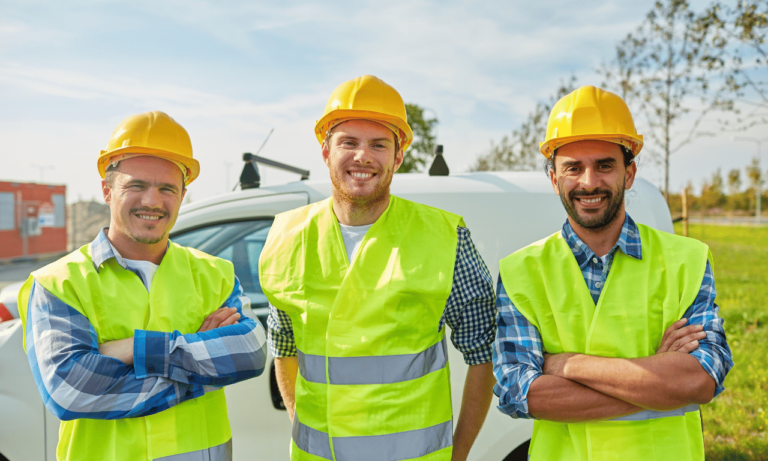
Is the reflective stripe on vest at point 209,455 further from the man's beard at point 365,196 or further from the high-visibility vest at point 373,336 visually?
the man's beard at point 365,196

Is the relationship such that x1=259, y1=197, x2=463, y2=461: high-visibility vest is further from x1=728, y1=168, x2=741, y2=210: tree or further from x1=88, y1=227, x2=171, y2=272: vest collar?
x1=728, y1=168, x2=741, y2=210: tree

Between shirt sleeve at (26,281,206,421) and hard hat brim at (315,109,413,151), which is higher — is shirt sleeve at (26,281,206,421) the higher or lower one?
the lower one

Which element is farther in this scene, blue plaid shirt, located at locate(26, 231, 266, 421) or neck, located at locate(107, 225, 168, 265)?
neck, located at locate(107, 225, 168, 265)

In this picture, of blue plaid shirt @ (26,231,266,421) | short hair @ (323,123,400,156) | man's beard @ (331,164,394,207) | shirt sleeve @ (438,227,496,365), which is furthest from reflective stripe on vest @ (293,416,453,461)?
short hair @ (323,123,400,156)

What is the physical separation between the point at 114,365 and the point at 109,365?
1cm

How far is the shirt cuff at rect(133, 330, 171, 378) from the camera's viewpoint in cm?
164

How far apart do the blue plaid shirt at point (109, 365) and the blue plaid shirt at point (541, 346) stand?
905 millimetres

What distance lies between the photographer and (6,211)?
71.0 ft

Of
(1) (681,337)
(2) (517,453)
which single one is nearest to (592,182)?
(1) (681,337)

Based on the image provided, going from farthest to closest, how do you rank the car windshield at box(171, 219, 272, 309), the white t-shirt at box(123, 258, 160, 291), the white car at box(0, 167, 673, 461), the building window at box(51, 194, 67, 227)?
1. the building window at box(51, 194, 67, 227)
2. the car windshield at box(171, 219, 272, 309)
3. the white car at box(0, 167, 673, 461)
4. the white t-shirt at box(123, 258, 160, 291)

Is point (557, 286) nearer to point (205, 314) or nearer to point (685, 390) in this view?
point (685, 390)

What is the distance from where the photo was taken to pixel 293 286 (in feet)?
6.00

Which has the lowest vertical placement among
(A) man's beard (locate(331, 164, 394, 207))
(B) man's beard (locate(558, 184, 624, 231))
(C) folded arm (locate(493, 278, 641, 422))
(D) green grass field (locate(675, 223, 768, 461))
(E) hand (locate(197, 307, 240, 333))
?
(D) green grass field (locate(675, 223, 768, 461))

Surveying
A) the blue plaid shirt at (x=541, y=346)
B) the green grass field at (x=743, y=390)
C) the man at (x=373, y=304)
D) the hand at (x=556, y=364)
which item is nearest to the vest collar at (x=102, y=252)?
the man at (x=373, y=304)
